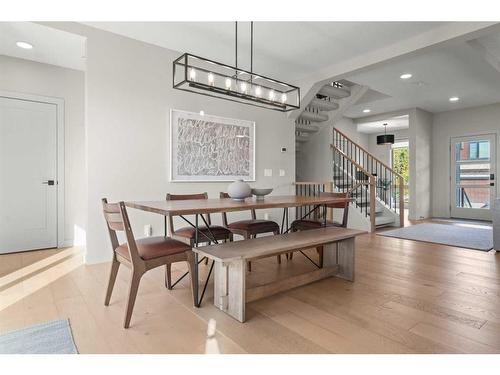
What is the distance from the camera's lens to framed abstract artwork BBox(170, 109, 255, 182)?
4.09m

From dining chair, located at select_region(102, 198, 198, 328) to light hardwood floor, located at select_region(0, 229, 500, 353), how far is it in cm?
24

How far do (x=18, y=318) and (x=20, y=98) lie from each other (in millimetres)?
3181

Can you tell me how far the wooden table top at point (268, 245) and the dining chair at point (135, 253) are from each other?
15cm

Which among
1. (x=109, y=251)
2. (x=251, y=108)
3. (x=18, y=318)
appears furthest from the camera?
(x=251, y=108)

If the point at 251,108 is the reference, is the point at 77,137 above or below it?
below

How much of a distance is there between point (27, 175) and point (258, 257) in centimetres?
372

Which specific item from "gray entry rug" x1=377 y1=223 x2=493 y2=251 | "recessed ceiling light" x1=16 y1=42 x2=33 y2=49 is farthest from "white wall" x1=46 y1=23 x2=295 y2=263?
"gray entry rug" x1=377 y1=223 x2=493 y2=251

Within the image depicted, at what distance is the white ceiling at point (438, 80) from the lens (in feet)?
14.5

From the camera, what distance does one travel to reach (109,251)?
360 cm

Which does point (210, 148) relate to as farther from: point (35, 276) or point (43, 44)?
point (35, 276)

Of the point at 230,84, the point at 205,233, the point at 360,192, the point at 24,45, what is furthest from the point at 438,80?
the point at 24,45

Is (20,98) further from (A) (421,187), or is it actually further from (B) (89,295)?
(A) (421,187)

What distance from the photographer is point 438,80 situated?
17.8 ft
